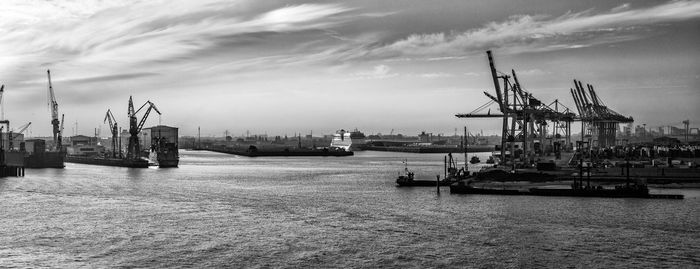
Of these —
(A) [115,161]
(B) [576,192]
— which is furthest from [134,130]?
(B) [576,192]

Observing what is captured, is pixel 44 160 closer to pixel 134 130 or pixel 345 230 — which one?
pixel 134 130

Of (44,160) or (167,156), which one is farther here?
(167,156)

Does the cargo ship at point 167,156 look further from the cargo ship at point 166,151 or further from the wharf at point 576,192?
the wharf at point 576,192

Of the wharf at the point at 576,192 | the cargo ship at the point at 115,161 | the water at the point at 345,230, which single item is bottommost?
the water at the point at 345,230

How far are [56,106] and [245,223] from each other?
12678cm

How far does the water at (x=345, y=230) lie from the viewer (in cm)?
2953

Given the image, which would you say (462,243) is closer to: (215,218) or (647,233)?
(647,233)

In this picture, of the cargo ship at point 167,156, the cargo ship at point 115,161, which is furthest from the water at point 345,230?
the cargo ship at point 115,161

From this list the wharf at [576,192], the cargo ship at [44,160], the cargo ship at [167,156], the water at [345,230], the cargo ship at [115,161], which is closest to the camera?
the water at [345,230]

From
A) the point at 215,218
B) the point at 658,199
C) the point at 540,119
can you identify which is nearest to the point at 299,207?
the point at 215,218

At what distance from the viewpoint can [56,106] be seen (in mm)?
153000

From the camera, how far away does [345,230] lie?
3681 cm

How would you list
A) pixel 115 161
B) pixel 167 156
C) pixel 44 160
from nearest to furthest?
pixel 44 160
pixel 167 156
pixel 115 161

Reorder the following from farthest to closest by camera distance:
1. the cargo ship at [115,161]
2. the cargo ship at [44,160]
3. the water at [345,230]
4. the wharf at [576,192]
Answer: the cargo ship at [115,161]
the cargo ship at [44,160]
the wharf at [576,192]
the water at [345,230]
